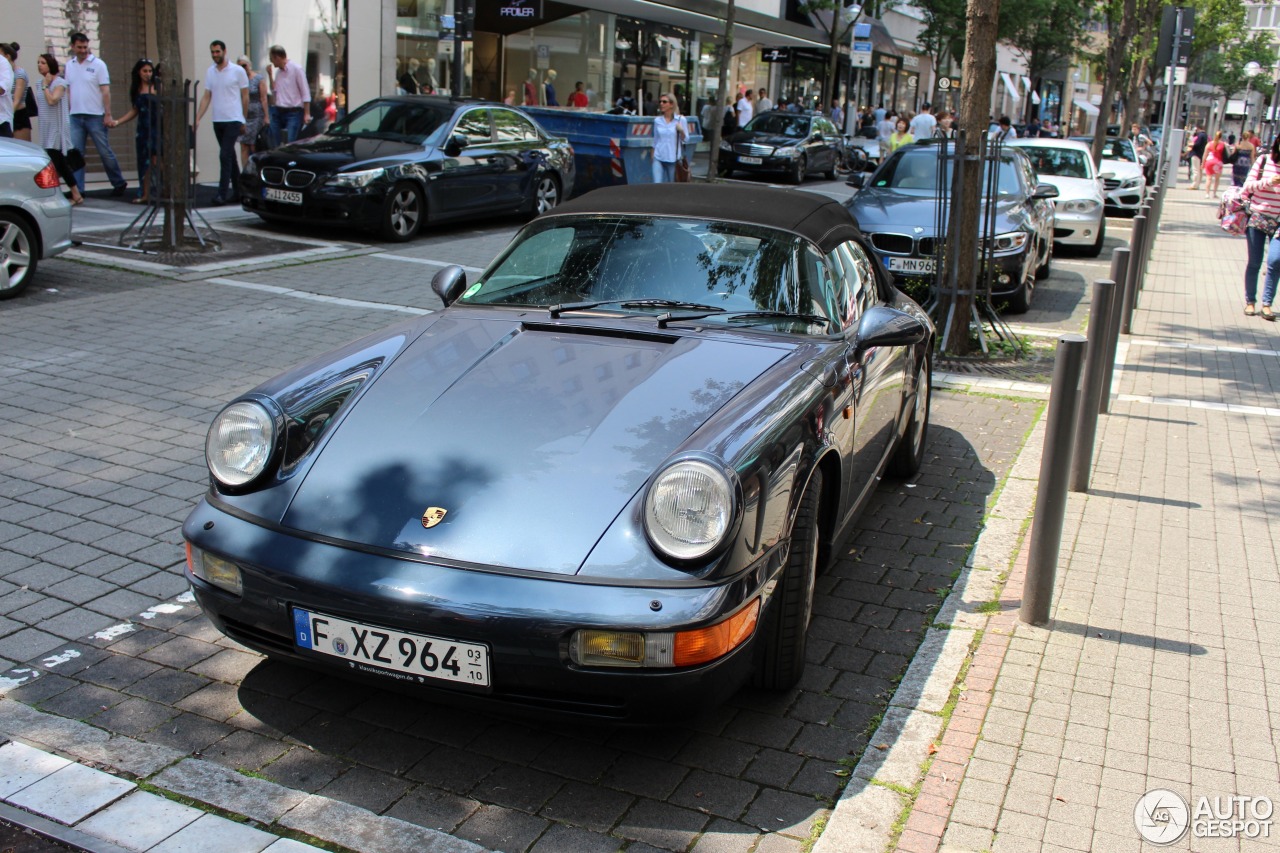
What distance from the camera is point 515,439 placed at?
142 inches

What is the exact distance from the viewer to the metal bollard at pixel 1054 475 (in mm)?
4355

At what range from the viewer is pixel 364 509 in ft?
11.2

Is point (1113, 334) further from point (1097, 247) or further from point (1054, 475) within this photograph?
point (1097, 247)

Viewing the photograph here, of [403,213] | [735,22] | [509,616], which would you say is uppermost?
[735,22]

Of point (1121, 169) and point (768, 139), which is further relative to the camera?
point (768, 139)

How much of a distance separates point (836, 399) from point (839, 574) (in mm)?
1079

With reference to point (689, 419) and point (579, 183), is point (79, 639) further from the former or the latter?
point (579, 183)

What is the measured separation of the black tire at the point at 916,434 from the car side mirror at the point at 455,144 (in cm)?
901

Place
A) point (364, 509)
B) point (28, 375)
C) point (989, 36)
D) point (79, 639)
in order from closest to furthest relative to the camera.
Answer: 1. point (364, 509)
2. point (79, 639)
3. point (28, 375)
4. point (989, 36)

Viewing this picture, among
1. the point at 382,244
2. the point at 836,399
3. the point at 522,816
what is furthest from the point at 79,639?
the point at 382,244

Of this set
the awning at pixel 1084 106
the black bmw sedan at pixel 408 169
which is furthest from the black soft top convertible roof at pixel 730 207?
the awning at pixel 1084 106

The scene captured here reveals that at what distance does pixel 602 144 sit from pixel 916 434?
13.4 metres

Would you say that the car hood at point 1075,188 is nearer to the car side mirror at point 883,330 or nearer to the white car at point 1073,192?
the white car at point 1073,192

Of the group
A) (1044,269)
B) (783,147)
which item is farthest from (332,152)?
(783,147)
